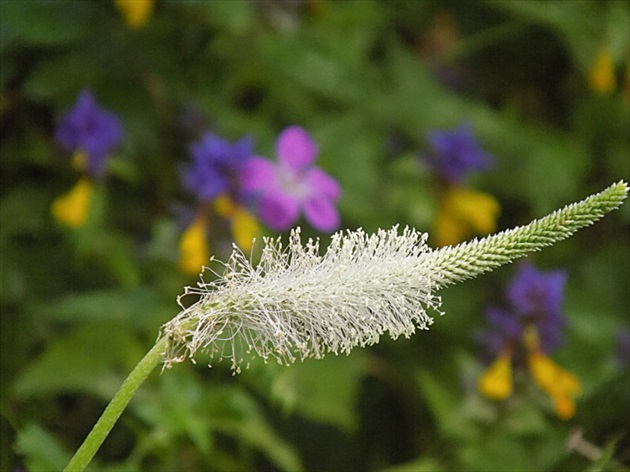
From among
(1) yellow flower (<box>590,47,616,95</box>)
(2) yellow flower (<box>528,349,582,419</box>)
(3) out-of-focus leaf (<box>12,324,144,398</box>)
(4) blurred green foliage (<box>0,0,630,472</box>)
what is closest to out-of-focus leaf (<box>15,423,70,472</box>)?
(4) blurred green foliage (<box>0,0,630,472</box>)

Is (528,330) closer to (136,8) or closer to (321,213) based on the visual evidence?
(321,213)

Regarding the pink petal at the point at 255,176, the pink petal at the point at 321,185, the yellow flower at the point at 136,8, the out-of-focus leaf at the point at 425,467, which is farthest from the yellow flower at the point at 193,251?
the out-of-focus leaf at the point at 425,467

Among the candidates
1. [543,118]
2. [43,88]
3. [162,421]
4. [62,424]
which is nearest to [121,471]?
[162,421]

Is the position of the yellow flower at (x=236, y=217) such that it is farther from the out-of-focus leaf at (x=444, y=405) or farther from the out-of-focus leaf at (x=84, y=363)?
the out-of-focus leaf at (x=444, y=405)

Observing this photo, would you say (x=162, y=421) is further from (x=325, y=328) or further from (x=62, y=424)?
(x=325, y=328)

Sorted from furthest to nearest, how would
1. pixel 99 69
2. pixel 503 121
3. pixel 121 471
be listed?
pixel 503 121
pixel 99 69
pixel 121 471
